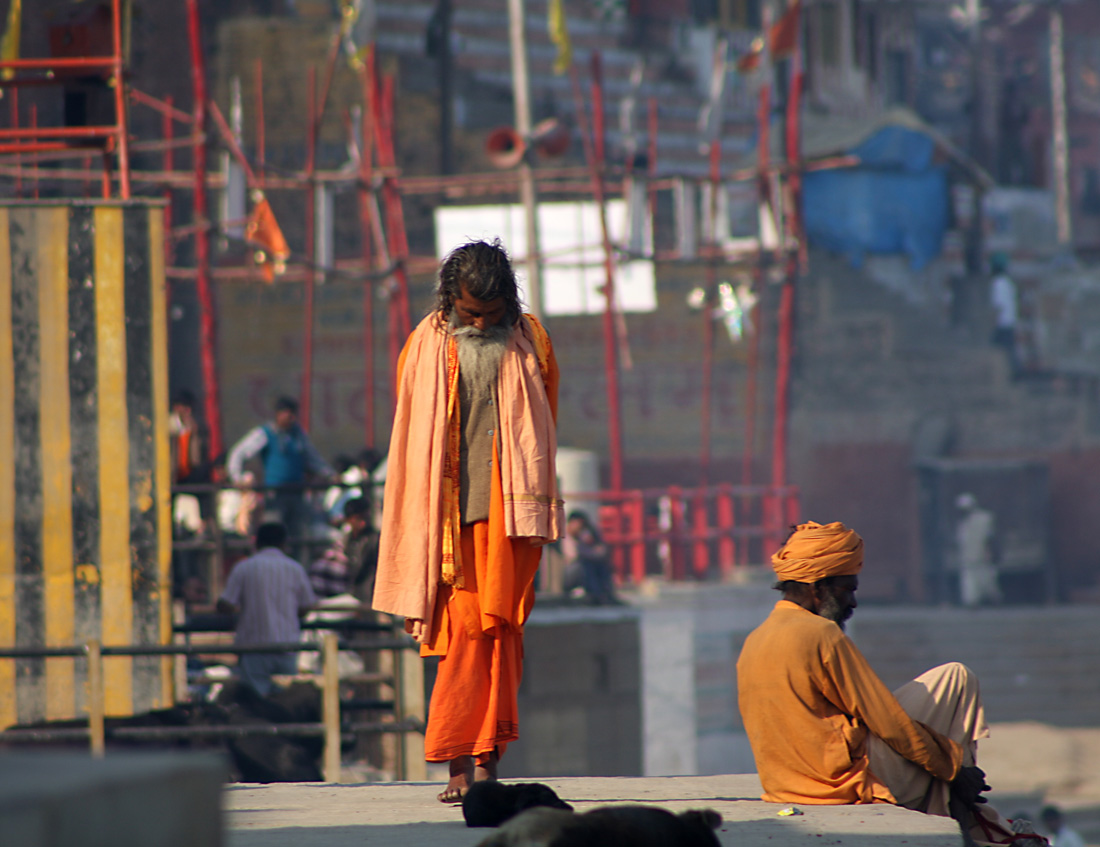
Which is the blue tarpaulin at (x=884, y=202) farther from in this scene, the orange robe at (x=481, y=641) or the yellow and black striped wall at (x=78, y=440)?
the orange robe at (x=481, y=641)

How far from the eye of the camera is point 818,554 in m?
3.78

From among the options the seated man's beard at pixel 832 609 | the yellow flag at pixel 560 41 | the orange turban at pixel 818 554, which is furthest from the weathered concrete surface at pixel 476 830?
the yellow flag at pixel 560 41

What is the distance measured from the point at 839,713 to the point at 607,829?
1.37 metres

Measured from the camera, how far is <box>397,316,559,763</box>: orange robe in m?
3.72

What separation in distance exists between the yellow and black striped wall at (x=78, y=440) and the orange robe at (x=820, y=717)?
3537 millimetres

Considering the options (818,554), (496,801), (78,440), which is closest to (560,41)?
(78,440)

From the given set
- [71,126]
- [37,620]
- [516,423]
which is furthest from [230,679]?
[516,423]

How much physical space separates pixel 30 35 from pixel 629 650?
40.7 feet

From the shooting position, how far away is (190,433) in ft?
34.4

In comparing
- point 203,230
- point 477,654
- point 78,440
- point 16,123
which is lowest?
point 477,654

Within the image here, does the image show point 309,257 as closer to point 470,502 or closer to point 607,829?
point 470,502

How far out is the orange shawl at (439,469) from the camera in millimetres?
3775

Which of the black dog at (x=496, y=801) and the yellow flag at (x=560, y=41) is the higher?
the yellow flag at (x=560, y=41)

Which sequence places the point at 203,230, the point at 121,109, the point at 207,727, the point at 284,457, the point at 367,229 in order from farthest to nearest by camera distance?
the point at 367,229
the point at 203,230
the point at 284,457
the point at 121,109
the point at 207,727
